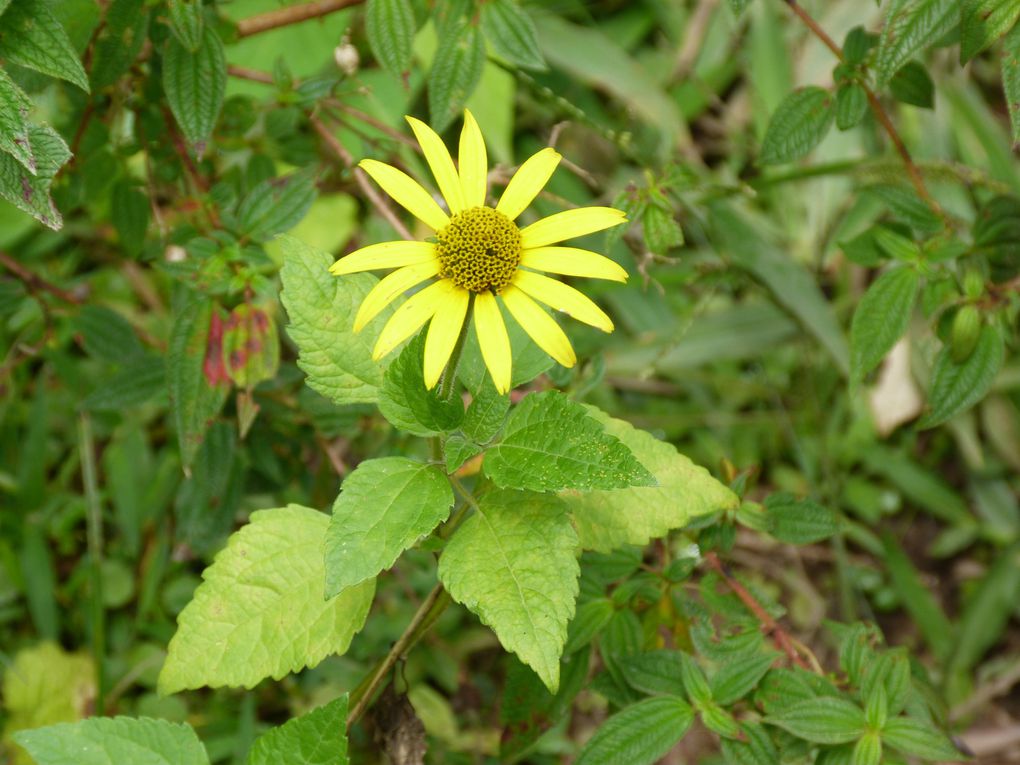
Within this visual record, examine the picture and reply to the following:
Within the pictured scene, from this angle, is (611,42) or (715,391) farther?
(611,42)

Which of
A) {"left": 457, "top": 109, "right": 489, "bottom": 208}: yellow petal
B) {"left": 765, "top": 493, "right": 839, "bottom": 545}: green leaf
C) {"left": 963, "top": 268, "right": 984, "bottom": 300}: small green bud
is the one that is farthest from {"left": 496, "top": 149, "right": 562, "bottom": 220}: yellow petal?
{"left": 963, "top": 268, "right": 984, "bottom": 300}: small green bud

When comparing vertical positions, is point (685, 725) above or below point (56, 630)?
above

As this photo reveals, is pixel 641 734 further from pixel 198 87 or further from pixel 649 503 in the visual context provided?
pixel 198 87

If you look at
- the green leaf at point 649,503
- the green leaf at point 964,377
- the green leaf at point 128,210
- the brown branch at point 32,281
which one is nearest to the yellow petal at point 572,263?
the green leaf at point 649,503

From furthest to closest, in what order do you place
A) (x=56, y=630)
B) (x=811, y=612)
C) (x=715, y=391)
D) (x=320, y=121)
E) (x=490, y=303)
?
(x=715, y=391) → (x=811, y=612) → (x=56, y=630) → (x=320, y=121) → (x=490, y=303)

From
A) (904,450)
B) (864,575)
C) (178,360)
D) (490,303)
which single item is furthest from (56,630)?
(904,450)

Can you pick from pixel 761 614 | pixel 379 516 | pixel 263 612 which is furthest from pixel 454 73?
pixel 761 614

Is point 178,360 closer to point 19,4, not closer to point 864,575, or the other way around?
point 19,4

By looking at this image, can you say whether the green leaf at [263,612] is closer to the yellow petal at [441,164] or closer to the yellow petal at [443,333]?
the yellow petal at [443,333]
